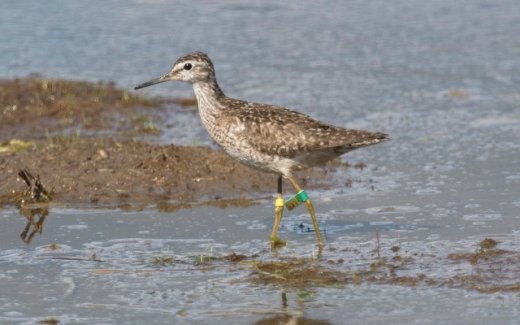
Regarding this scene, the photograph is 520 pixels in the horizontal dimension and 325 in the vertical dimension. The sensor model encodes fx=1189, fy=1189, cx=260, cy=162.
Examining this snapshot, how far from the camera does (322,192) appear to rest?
1204cm

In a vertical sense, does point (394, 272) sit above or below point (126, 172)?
below

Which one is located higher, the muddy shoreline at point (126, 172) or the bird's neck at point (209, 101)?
the bird's neck at point (209, 101)

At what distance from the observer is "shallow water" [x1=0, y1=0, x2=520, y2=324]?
852 centimetres

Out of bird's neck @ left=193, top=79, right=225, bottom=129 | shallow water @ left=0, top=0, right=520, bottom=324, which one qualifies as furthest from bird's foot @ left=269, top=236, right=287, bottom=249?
bird's neck @ left=193, top=79, right=225, bottom=129

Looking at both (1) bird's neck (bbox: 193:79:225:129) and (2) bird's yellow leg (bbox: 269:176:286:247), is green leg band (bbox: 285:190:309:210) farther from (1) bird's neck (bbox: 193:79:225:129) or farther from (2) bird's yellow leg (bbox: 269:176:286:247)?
(1) bird's neck (bbox: 193:79:225:129)

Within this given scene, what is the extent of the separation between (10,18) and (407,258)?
1197 cm

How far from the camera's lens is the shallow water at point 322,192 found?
8523 millimetres

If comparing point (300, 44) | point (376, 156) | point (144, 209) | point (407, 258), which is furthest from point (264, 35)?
point (407, 258)

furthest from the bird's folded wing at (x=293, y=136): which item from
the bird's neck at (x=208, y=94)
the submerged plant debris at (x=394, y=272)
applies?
the submerged plant debris at (x=394, y=272)

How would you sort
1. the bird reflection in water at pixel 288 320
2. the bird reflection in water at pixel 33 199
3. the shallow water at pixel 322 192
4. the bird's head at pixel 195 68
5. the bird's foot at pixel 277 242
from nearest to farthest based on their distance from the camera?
the bird reflection in water at pixel 288 320, the shallow water at pixel 322 192, the bird's foot at pixel 277 242, the bird's head at pixel 195 68, the bird reflection in water at pixel 33 199

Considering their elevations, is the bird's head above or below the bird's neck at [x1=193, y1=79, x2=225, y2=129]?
above

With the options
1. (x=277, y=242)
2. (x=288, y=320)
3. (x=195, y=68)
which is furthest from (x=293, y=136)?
(x=288, y=320)

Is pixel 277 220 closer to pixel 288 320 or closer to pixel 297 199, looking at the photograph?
pixel 297 199

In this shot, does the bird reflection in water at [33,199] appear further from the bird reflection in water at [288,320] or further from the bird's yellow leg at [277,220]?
the bird reflection in water at [288,320]
